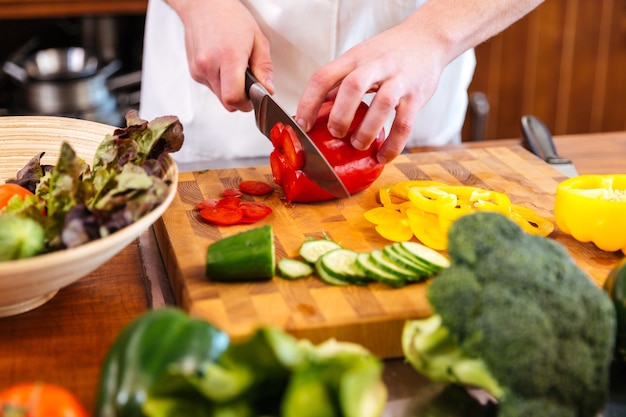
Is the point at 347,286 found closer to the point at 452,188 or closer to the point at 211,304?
the point at 211,304

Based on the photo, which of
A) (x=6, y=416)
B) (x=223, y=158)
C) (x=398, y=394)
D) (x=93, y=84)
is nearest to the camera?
(x=6, y=416)

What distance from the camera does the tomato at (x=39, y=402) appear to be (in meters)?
0.79

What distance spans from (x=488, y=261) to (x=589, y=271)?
17.6 inches

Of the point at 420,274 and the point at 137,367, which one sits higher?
the point at 137,367

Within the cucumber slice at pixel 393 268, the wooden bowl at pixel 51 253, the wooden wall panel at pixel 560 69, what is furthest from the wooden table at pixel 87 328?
the wooden wall panel at pixel 560 69

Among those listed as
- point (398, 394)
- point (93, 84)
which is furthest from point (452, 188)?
point (93, 84)

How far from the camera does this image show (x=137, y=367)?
0.86m

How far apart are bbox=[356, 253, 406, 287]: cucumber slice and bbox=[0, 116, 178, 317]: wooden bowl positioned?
1.05 feet

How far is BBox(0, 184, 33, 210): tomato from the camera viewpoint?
1.26 metres

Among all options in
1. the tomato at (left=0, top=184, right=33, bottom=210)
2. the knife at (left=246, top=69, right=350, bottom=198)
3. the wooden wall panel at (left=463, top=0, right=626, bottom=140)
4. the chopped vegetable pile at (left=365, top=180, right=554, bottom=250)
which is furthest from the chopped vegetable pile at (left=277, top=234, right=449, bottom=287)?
the wooden wall panel at (left=463, top=0, right=626, bottom=140)

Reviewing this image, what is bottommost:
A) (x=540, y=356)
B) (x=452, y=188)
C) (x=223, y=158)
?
(x=223, y=158)

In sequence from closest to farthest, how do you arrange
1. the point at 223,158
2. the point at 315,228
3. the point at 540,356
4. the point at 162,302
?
the point at 540,356
the point at 162,302
the point at 315,228
the point at 223,158

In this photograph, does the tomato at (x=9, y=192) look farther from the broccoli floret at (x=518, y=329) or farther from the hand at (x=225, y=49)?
the broccoli floret at (x=518, y=329)

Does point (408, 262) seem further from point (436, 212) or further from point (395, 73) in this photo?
point (395, 73)
